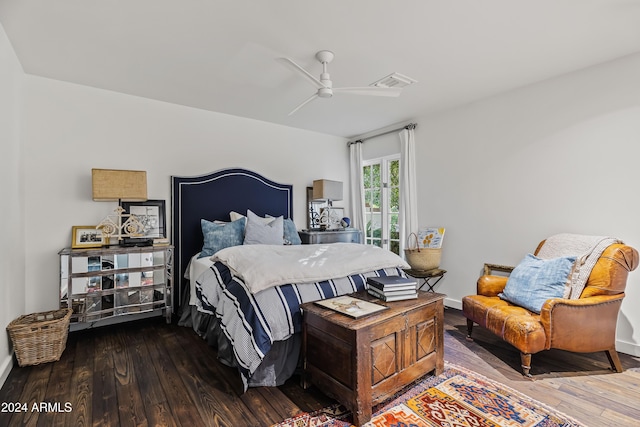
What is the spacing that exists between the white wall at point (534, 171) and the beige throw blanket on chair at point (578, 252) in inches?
11.4

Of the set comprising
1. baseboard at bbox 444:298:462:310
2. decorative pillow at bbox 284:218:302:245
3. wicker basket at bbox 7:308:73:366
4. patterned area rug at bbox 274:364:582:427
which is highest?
decorative pillow at bbox 284:218:302:245

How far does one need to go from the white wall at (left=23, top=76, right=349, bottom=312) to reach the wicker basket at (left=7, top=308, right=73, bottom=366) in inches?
26.0

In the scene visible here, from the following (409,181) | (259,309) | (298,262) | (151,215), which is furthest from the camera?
(409,181)

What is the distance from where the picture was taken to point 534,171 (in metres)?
3.27

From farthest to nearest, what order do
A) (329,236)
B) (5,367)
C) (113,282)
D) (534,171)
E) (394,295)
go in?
(329,236)
(534,171)
(113,282)
(5,367)
(394,295)

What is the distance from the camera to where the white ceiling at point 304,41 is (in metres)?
2.09

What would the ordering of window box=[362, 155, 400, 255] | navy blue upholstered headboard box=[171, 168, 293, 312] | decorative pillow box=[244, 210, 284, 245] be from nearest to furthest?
1. decorative pillow box=[244, 210, 284, 245]
2. navy blue upholstered headboard box=[171, 168, 293, 312]
3. window box=[362, 155, 400, 255]

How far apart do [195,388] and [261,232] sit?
184 cm

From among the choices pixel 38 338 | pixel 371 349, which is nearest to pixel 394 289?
pixel 371 349

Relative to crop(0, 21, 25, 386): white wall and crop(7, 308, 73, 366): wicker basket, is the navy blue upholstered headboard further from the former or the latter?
crop(0, 21, 25, 386): white wall

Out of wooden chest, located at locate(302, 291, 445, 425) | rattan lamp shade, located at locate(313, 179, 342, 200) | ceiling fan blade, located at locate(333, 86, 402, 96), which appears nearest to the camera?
wooden chest, located at locate(302, 291, 445, 425)

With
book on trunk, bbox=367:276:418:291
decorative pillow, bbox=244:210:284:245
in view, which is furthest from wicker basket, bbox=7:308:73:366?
book on trunk, bbox=367:276:418:291

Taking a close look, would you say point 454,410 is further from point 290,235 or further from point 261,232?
point 290,235

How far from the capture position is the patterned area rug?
5.84ft
